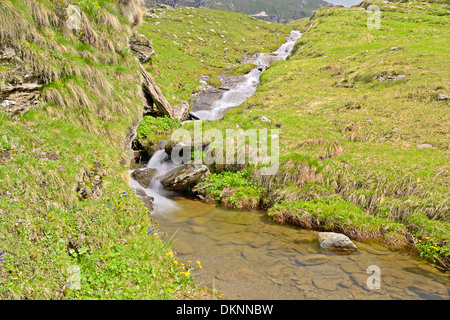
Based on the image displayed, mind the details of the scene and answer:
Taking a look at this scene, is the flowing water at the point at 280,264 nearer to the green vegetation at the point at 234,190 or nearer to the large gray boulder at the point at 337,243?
the large gray boulder at the point at 337,243

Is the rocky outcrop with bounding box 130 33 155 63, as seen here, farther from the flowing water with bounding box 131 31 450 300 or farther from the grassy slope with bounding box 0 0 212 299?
the flowing water with bounding box 131 31 450 300

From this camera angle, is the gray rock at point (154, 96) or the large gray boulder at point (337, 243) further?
the gray rock at point (154, 96)

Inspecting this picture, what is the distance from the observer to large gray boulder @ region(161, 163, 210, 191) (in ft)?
45.4

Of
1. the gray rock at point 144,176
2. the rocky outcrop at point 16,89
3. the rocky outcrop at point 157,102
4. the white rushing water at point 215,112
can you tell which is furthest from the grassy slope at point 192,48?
the rocky outcrop at point 16,89

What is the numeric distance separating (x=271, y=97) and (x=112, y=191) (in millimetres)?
20902

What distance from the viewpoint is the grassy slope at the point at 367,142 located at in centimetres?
930

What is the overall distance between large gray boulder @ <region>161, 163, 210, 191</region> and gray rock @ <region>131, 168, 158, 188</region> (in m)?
1.16

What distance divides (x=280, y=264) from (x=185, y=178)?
778 cm

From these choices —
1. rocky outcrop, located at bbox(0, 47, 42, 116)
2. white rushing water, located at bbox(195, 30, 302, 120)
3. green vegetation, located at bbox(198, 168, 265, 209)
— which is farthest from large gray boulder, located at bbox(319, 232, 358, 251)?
white rushing water, located at bbox(195, 30, 302, 120)

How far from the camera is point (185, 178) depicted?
13.9 meters

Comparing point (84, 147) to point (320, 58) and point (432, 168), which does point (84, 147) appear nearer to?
point (432, 168)

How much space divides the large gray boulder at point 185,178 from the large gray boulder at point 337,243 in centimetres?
737

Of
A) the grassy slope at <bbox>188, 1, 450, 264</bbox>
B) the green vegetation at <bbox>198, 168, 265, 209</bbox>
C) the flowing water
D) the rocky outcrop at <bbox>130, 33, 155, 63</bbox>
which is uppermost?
the rocky outcrop at <bbox>130, 33, 155, 63</bbox>

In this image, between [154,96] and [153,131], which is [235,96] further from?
[153,131]
